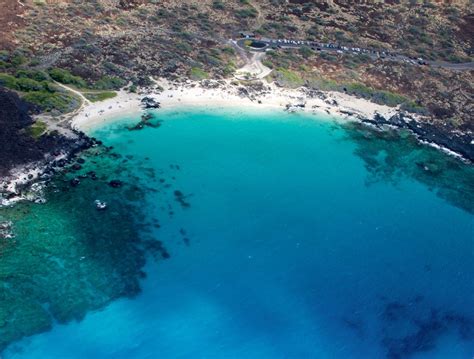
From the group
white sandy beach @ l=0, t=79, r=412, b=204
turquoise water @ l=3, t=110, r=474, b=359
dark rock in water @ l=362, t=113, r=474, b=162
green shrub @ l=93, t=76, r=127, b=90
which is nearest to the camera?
turquoise water @ l=3, t=110, r=474, b=359

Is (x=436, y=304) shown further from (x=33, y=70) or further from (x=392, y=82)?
(x=33, y=70)

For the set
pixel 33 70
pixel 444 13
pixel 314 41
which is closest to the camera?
pixel 33 70

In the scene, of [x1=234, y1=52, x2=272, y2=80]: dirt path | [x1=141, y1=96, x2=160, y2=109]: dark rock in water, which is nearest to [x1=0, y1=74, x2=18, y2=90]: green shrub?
[x1=141, y1=96, x2=160, y2=109]: dark rock in water

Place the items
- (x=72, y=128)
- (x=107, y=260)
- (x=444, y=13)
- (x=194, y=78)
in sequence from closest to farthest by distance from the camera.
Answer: (x=107, y=260)
(x=72, y=128)
(x=194, y=78)
(x=444, y=13)

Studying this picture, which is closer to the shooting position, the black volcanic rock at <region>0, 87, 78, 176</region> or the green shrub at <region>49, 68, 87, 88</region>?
the black volcanic rock at <region>0, 87, 78, 176</region>

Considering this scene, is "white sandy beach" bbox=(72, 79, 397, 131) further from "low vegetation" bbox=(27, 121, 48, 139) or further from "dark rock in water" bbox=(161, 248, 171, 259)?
"dark rock in water" bbox=(161, 248, 171, 259)

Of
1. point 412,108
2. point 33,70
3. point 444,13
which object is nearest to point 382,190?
point 412,108
